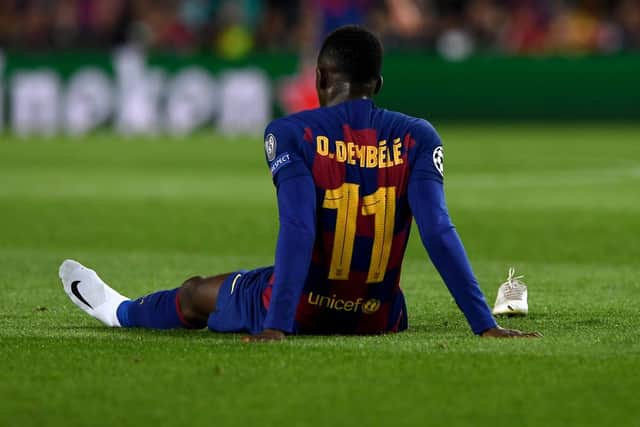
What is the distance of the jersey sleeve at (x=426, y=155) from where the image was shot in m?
6.26

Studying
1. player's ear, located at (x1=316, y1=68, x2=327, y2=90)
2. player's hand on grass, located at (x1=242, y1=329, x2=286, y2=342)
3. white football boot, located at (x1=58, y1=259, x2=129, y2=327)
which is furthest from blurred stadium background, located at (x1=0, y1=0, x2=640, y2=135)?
player's hand on grass, located at (x1=242, y1=329, x2=286, y2=342)

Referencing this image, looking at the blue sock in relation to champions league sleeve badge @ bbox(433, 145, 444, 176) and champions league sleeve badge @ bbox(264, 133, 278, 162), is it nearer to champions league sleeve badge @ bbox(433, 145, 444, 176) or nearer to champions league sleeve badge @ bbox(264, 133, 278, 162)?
champions league sleeve badge @ bbox(264, 133, 278, 162)

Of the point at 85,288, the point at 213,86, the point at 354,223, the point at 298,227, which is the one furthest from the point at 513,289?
the point at 213,86

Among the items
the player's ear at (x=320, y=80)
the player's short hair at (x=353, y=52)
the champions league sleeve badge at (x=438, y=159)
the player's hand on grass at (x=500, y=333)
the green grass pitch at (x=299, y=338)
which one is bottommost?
the green grass pitch at (x=299, y=338)

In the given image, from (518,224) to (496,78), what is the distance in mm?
14236

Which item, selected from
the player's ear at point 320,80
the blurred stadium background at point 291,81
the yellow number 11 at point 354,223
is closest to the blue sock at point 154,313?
the yellow number 11 at point 354,223

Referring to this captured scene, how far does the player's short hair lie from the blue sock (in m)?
1.36

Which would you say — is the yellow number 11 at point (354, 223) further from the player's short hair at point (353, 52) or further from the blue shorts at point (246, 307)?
the player's short hair at point (353, 52)

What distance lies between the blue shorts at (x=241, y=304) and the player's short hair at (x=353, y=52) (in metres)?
0.94

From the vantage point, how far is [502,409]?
4957mm

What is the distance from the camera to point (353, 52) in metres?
6.23

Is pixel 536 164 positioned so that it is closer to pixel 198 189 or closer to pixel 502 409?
pixel 198 189

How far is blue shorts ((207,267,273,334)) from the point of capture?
645 centimetres

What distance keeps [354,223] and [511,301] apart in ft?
4.82
